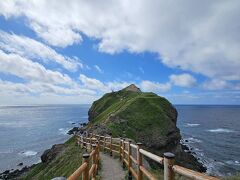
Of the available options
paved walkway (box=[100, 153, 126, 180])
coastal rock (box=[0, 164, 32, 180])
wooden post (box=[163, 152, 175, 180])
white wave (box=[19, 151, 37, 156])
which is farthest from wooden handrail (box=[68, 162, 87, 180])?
white wave (box=[19, 151, 37, 156])

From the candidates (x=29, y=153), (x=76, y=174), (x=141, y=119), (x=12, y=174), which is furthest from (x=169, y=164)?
(x=29, y=153)

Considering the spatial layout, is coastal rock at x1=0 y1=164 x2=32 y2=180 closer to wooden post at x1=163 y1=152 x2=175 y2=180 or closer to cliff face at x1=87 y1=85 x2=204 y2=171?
cliff face at x1=87 y1=85 x2=204 y2=171

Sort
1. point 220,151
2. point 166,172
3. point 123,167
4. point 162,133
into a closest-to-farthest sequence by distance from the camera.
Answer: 1. point 166,172
2. point 123,167
3. point 162,133
4. point 220,151

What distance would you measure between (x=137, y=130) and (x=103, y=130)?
27.3 feet

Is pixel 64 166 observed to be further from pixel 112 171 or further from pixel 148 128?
pixel 148 128

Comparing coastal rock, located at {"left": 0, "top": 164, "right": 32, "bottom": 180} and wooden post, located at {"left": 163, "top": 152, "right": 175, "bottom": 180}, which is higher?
wooden post, located at {"left": 163, "top": 152, "right": 175, "bottom": 180}

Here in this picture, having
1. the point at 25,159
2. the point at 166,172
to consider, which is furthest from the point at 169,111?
the point at 166,172

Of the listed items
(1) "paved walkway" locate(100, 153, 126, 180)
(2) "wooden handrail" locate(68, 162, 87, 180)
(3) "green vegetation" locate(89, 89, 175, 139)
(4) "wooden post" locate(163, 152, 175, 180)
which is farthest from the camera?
(3) "green vegetation" locate(89, 89, 175, 139)

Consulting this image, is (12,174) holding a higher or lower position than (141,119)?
lower

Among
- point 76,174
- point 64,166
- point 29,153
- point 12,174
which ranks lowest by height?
point 12,174

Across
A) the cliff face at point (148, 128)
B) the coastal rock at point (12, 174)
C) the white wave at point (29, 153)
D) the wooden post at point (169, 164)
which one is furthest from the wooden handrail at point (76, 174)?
the white wave at point (29, 153)

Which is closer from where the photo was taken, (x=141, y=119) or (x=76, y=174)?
(x=76, y=174)

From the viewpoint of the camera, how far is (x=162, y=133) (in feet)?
153

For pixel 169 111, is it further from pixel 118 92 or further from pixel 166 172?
pixel 166 172
